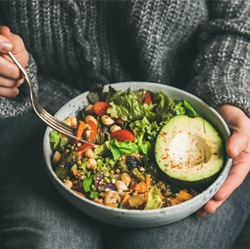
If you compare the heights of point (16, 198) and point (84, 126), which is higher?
point (84, 126)

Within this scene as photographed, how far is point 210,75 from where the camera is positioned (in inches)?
47.0

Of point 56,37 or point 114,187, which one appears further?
point 56,37

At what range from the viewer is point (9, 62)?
102 centimetres

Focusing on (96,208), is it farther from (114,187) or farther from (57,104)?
(57,104)

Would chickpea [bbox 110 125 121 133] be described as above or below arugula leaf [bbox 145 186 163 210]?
above

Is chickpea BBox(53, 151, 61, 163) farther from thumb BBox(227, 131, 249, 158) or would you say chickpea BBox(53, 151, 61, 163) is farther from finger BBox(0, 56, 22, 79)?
thumb BBox(227, 131, 249, 158)

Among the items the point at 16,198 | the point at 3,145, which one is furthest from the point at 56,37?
the point at 16,198

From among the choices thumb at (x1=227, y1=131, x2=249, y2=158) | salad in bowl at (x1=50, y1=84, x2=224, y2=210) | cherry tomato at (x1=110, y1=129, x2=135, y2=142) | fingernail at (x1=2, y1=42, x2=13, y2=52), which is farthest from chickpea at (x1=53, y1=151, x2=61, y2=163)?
thumb at (x1=227, y1=131, x2=249, y2=158)

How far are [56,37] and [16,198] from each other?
0.37 metres

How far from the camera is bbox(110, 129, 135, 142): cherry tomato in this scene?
1051 mm

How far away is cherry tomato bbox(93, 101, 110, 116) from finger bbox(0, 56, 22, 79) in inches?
6.5

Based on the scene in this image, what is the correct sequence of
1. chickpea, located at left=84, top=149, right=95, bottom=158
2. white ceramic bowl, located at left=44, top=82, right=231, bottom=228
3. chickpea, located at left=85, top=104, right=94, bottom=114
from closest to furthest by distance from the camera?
1. white ceramic bowl, located at left=44, top=82, right=231, bottom=228
2. chickpea, located at left=84, top=149, right=95, bottom=158
3. chickpea, located at left=85, top=104, right=94, bottom=114

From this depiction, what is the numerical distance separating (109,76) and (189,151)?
373mm

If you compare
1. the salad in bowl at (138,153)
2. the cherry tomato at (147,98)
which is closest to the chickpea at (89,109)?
the salad in bowl at (138,153)
